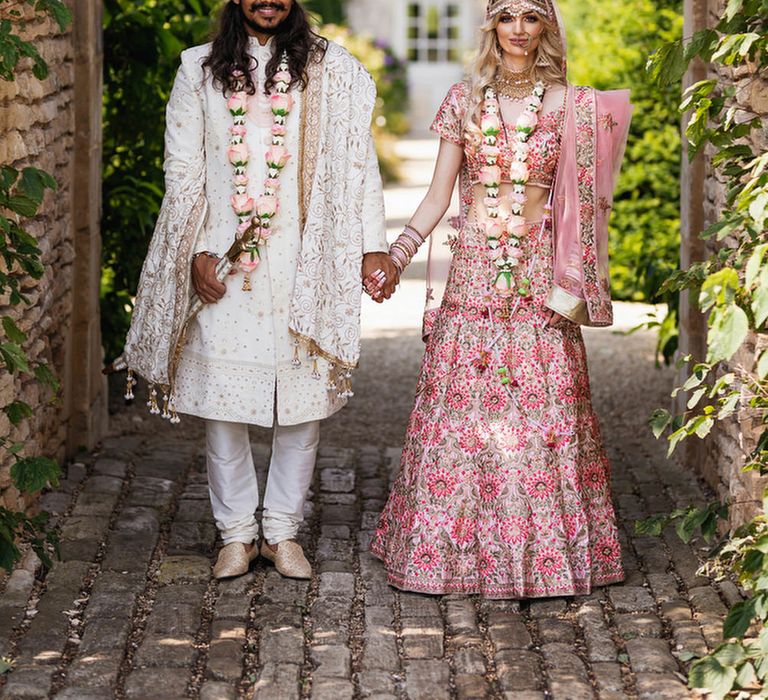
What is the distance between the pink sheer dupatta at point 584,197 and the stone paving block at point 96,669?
5.49ft

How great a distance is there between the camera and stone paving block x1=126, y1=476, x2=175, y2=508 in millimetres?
5773

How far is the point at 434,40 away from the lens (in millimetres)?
27281

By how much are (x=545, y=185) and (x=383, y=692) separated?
169 cm

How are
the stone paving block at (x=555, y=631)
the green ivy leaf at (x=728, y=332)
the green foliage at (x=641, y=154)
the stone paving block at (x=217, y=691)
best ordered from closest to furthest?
the green ivy leaf at (x=728, y=332)
the stone paving block at (x=217, y=691)
the stone paving block at (x=555, y=631)
the green foliage at (x=641, y=154)

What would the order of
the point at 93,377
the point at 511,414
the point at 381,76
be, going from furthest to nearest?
the point at 381,76 < the point at 93,377 < the point at 511,414

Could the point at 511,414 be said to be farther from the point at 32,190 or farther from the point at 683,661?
the point at 32,190

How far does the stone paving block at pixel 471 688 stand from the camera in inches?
157

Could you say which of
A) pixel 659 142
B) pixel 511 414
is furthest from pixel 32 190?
pixel 659 142

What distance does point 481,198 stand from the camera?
4871 millimetres

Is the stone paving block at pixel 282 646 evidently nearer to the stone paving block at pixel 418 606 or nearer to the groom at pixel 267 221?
the stone paving block at pixel 418 606

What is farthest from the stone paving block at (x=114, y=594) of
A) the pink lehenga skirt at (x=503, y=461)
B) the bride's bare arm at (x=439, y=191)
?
the bride's bare arm at (x=439, y=191)

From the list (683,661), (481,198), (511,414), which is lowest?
(683,661)

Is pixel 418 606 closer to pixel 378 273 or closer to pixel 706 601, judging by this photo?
pixel 706 601

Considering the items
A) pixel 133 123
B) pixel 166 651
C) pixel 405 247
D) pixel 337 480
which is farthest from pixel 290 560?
pixel 133 123
